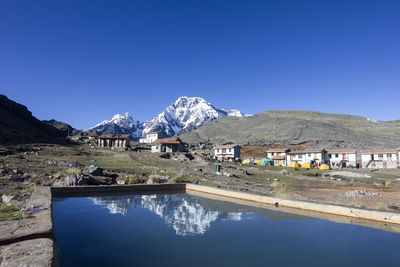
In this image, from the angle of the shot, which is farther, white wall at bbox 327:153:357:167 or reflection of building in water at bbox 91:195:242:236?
white wall at bbox 327:153:357:167

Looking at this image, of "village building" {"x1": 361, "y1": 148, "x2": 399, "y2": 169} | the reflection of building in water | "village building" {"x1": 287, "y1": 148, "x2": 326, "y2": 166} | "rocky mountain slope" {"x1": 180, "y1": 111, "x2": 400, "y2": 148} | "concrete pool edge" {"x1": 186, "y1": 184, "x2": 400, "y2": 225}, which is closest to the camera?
"concrete pool edge" {"x1": 186, "y1": 184, "x2": 400, "y2": 225}

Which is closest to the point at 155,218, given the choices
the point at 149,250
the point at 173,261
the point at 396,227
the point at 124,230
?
the point at 124,230

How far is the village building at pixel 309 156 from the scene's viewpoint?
55.7 meters

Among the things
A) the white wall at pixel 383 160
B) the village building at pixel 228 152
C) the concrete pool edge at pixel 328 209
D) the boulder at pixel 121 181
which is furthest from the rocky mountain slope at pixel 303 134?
the boulder at pixel 121 181

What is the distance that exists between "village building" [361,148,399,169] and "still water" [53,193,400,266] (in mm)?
51872

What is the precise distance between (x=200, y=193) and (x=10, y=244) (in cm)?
1340

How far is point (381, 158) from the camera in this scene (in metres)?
53.8

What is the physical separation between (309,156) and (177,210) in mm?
51716

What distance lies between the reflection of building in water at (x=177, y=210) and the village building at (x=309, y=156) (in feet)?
154

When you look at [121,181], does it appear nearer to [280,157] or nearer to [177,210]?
[177,210]

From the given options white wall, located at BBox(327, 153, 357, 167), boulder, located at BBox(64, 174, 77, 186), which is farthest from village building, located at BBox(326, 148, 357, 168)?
boulder, located at BBox(64, 174, 77, 186)

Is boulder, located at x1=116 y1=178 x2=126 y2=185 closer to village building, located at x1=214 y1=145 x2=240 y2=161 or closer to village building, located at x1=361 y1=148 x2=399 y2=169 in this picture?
village building, located at x1=214 y1=145 x2=240 y2=161

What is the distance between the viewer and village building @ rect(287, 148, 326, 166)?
183 ft

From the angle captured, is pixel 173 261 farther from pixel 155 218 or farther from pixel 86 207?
pixel 86 207
